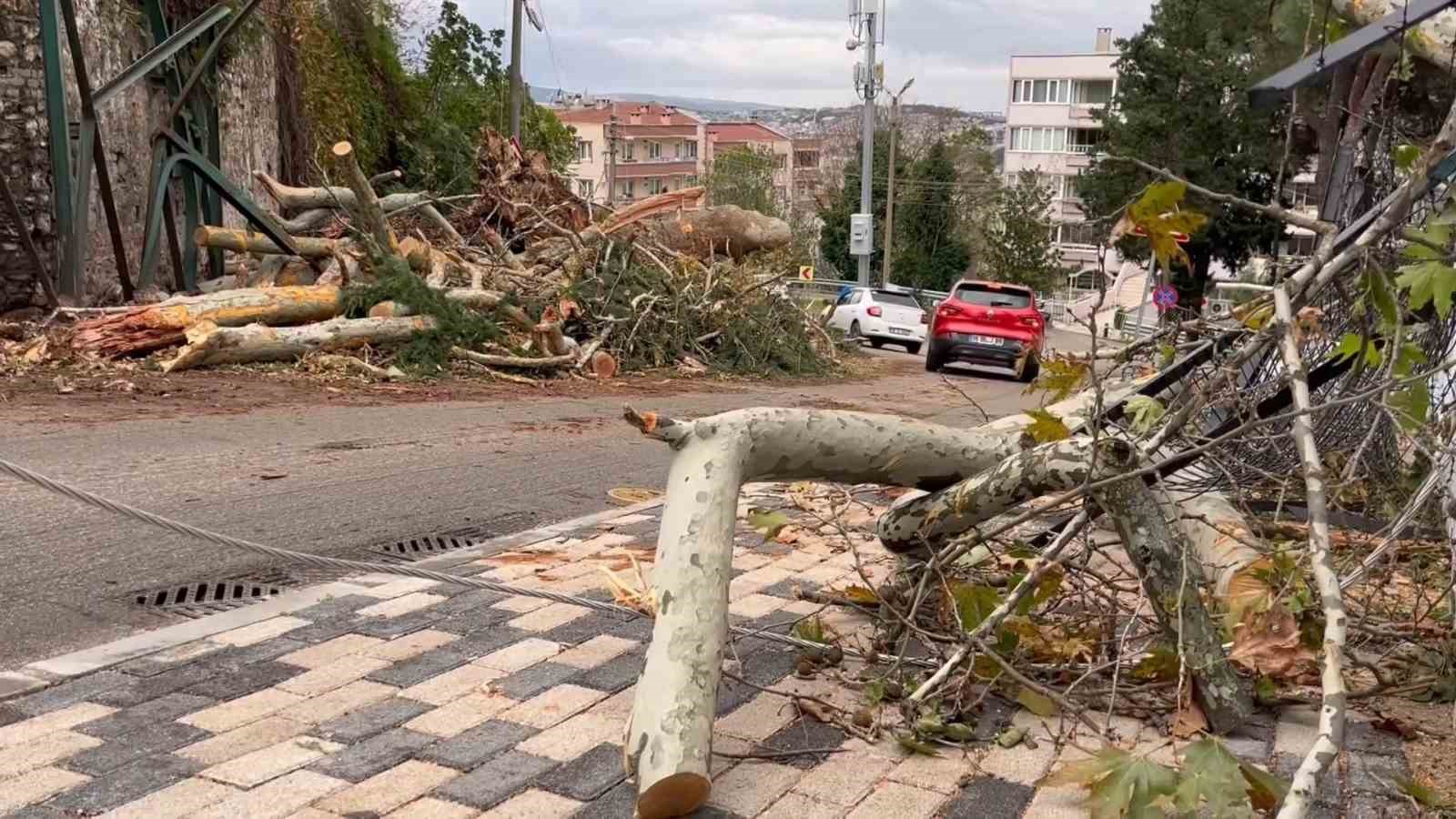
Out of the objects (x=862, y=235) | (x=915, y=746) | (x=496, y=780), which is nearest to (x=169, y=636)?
(x=496, y=780)

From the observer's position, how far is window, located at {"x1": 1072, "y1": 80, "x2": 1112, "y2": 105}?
278ft

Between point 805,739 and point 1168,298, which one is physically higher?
point 1168,298

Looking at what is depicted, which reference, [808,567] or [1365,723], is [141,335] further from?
[1365,723]

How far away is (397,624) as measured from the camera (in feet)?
14.5

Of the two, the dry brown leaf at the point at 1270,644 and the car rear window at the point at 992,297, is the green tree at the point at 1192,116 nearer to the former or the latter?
the car rear window at the point at 992,297

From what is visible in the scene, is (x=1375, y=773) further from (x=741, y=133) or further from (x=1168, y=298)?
(x=741, y=133)

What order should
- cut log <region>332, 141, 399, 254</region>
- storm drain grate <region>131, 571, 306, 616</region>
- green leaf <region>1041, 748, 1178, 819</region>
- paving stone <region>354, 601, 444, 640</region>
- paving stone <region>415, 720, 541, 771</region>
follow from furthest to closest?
cut log <region>332, 141, 399, 254</region>, storm drain grate <region>131, 571, 306, 616</region>, paving stone <region>354, 601, 444, 640</region>, paving stone <region>415, 720, 541, 771</region>, green leaf <region>1041, 748, 1178, 819</region>

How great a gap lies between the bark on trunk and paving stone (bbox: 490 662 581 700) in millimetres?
1670

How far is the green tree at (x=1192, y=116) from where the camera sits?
36.4 m

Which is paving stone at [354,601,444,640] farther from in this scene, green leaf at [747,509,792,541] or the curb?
green leaf at [747,509,792,541]

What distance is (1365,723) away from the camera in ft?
11.9

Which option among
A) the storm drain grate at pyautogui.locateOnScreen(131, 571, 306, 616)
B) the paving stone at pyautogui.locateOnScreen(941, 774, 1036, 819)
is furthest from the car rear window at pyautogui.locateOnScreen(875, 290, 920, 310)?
the paving stone at pyautogui.locateOnScreen(941, 774, 1036, 819)

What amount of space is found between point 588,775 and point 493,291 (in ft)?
39.3

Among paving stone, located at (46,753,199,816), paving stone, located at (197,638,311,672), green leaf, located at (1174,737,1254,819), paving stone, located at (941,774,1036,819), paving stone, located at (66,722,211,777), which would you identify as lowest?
paving stone, located at (941,774,1036,819)
